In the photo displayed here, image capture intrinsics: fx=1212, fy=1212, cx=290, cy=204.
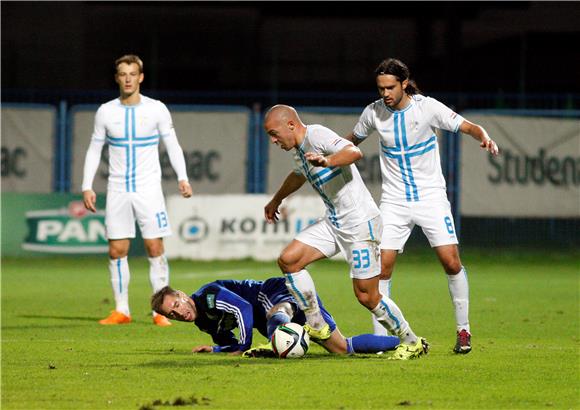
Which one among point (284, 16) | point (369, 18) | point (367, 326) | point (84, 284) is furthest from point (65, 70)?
point (367, 326)

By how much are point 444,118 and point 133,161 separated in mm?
3693

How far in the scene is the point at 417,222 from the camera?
9.03m

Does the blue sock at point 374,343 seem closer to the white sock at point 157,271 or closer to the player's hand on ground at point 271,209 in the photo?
the player's hand on ground at point 271,209

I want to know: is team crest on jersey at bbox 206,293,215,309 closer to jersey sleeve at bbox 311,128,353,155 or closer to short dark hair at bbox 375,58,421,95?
jersey sleeve at bbox 311,128,353,155

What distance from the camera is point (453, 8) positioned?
1002 inches

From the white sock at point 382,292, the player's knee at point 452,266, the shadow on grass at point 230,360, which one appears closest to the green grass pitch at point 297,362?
the shadow on grass at point 230,360

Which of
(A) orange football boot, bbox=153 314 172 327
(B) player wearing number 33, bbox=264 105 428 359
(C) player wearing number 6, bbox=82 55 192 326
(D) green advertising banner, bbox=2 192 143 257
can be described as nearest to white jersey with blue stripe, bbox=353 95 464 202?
(B) player wearing number 33, bbox=264 105 428 359

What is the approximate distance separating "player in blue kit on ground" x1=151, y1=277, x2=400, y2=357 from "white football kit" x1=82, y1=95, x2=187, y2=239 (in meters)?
2.92

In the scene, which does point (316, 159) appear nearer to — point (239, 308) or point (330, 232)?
point (330, 232)

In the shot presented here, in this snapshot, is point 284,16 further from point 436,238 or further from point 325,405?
point 325,405

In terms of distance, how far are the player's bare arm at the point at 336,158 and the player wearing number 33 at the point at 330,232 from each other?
0.63 ft

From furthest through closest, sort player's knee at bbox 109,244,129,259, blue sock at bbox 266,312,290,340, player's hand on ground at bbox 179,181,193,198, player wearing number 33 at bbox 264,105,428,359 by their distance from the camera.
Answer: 1. player's knee at bbox 109,244,129,259
2. player's hand on ground at bbox 179,181,193,198
3. blue sock at bbox 266,312,290,340
4. player wearing number 33 at bbox 264,105,428,359

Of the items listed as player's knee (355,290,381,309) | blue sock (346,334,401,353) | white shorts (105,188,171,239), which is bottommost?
blue sock (346,334,401,353)

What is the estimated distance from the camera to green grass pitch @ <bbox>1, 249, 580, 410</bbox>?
262 inches
